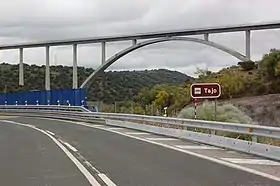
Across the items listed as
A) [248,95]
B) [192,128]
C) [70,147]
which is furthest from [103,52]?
[70,147]

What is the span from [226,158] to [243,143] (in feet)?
4.36

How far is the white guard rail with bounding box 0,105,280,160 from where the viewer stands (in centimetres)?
1461

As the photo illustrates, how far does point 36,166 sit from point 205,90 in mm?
10561

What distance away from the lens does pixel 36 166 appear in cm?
1376

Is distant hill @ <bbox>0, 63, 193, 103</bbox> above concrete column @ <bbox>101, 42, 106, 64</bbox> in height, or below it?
below

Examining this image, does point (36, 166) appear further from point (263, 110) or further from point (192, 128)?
point (263, 110)

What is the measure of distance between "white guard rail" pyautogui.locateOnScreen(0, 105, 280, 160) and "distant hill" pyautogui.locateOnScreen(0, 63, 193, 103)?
4139 cm

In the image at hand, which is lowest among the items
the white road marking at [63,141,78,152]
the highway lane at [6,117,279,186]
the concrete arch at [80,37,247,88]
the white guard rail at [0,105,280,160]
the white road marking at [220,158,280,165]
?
the white road marking at [63,141,78,152]

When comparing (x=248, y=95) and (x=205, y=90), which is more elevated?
(x=205, y=90)

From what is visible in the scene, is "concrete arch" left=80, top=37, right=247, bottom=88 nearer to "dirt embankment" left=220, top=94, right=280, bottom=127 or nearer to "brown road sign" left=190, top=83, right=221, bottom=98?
"dirt embankment" left=220, top=94, right=280, bottom=127

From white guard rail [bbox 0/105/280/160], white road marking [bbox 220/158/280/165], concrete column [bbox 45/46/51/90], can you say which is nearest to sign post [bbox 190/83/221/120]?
white guard rail [bbox 0/105/280/160]

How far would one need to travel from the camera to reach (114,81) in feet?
305

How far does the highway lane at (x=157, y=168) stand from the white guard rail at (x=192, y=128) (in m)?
1.50

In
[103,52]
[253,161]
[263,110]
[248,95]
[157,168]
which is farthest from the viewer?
[103,52]
